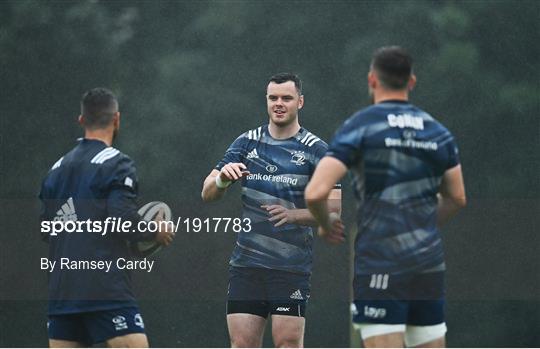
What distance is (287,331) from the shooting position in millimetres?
7488

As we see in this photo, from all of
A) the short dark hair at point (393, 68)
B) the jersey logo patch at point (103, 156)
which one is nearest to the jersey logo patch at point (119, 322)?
the jersey logo patch at point (103, 156)

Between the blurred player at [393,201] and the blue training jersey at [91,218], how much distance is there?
43.1 inches

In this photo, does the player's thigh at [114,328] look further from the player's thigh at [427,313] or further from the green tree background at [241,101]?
the green tree background at [241,101]

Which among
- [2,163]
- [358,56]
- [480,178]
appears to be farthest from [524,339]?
[2,163]

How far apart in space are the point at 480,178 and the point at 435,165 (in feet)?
17.6

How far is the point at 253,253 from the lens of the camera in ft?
25.0

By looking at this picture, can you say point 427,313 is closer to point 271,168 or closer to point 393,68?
point 393,68

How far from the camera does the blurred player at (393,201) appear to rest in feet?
17.8

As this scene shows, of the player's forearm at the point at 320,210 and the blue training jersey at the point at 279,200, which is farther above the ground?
the blue training jersey at the point at 279,200

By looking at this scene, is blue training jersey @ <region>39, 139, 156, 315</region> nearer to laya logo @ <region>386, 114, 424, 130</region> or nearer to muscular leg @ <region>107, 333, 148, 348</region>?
muscular leg @ <region>107, 333, 148, 348</region>

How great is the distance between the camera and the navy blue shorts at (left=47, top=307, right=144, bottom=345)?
6125 millimetres

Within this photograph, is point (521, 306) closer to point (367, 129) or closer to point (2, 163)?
point (2, 163)

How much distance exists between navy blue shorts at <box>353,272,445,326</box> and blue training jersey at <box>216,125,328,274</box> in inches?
82.0

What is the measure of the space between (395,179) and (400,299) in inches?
21.2
